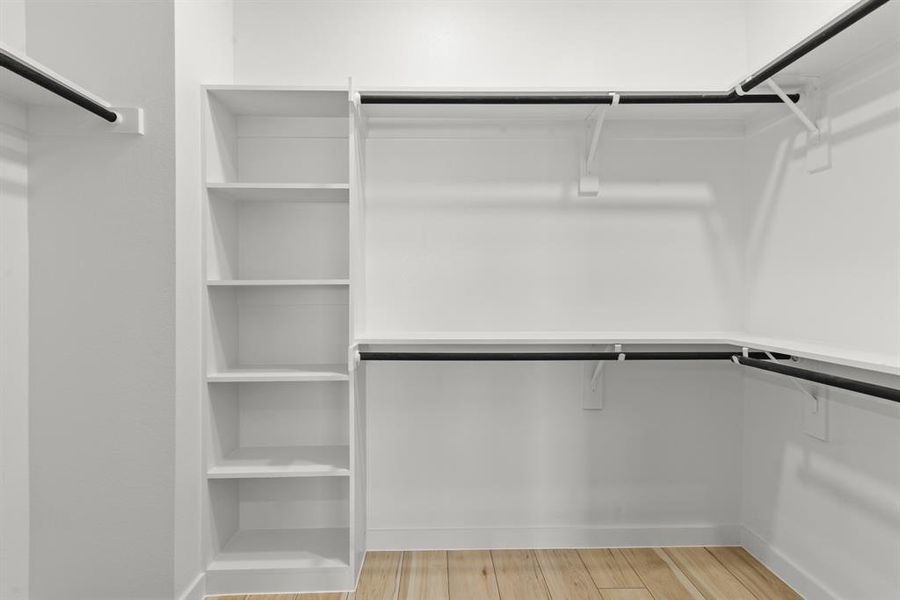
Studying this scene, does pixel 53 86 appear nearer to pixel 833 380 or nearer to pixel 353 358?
pixel 353 358

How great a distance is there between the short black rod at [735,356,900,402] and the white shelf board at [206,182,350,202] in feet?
4.77

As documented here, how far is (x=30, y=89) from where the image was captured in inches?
61.6

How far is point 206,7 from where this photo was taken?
6.77 feet

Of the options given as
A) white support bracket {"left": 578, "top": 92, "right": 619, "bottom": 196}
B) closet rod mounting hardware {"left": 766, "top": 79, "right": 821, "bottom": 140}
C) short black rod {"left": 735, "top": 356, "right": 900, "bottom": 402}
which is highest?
closet rod mounting hardware {"left": 766, "top": 79, "right": 821, "bottom": 140}

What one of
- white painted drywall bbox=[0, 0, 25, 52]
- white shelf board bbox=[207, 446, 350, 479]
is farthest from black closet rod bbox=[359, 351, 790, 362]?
white painted drywall bbox=[0, 0, 25, 52]

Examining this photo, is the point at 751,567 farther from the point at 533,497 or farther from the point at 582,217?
the point at 582,217

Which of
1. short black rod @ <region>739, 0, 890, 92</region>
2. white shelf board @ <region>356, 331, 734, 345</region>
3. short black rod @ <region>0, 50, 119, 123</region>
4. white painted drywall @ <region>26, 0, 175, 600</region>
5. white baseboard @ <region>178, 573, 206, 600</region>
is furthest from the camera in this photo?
white shelf board @ <region>356, 331, 734, 345</region>

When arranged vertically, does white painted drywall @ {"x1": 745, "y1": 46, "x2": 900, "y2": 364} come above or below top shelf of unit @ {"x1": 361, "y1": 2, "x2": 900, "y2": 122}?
below

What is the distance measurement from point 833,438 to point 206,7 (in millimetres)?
2502

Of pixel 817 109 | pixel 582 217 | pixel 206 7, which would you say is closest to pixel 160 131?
pixel 206 7

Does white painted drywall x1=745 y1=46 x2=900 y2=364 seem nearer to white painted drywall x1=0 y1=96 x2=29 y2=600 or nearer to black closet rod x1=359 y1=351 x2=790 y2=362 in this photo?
black closet rod x1=359 y1=351 x2=790 y2=362

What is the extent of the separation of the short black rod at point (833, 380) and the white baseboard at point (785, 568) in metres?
0.76

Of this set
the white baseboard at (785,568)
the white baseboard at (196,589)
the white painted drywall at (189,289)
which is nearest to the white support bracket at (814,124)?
the white baseboard at (785,568)

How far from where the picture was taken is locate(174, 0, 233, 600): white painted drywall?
1.82m
